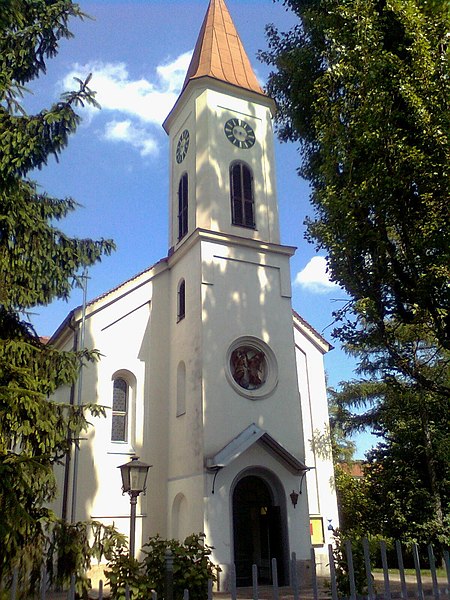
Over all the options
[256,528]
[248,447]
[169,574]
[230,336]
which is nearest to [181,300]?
[230,336]

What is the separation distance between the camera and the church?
15648mm

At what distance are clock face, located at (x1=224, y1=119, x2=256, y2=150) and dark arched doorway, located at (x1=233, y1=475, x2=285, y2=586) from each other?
11.8 m

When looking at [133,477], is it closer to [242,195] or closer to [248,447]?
[248,447]

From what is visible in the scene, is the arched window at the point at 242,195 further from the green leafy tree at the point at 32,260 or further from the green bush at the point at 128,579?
the green bush at the point at 128,579

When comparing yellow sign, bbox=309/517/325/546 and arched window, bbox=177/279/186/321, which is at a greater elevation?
arched window, bbox=177/279/186/321

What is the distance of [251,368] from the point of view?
17.3 m

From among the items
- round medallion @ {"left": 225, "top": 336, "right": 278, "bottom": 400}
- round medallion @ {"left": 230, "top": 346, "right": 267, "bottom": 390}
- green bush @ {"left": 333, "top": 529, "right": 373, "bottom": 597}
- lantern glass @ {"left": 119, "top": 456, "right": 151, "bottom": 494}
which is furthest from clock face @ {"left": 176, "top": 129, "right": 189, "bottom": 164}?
green bush @ {"left": 333, "top": 529, "right": 373, "bottom": 597}

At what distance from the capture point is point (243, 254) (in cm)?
1856

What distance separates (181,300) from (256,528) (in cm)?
764

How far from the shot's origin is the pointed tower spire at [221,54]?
21422mm

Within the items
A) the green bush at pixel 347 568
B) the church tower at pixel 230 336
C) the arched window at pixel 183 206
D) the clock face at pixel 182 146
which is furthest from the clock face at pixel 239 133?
the green bush at pixel 347 568

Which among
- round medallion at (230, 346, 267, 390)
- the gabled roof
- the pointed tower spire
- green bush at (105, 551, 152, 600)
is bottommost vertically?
green bush at (105, 551, 152, 600)

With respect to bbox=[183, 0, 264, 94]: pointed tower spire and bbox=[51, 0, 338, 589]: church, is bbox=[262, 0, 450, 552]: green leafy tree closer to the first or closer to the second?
bbox=[51, 0, 338, 589]: church

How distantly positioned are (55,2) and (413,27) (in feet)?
20.4
